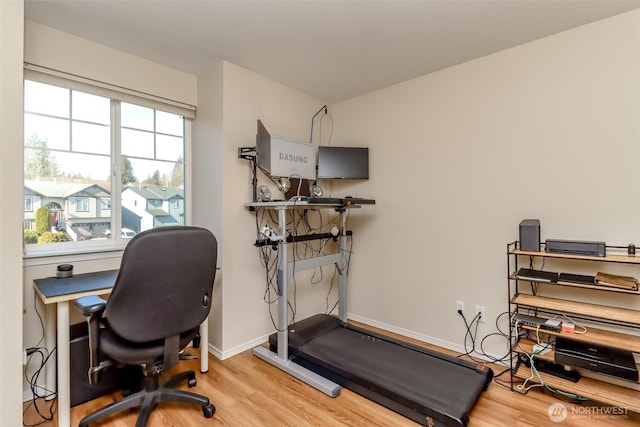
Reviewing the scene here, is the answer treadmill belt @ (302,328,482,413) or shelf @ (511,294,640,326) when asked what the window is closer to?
treadmill belt @ (302,328,482,413)

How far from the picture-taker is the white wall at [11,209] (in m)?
1.38

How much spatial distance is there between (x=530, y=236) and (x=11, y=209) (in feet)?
9.35

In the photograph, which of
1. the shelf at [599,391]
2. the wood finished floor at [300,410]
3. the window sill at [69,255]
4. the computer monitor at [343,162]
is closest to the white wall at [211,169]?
the wood finished floor at [300,410]

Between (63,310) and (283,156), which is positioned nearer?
(63,310)

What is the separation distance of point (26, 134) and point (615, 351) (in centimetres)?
388

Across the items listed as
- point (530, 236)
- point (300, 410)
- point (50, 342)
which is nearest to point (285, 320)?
point (300, 410)

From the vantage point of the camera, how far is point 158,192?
2.54 metres

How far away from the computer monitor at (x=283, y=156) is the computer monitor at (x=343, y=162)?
0.39 ft

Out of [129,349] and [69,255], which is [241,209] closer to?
[69,255]

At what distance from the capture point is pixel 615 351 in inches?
70.7

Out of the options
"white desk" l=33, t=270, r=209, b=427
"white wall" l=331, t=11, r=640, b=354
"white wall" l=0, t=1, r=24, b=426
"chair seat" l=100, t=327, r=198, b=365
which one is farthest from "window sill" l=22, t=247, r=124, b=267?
"white wall" l=331, t=11, r=640, b=354

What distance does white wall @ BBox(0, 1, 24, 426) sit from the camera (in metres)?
1.38

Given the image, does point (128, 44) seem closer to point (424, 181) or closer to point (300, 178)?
point (300, 178)

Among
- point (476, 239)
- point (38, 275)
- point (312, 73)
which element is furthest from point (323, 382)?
point (312, 73)
